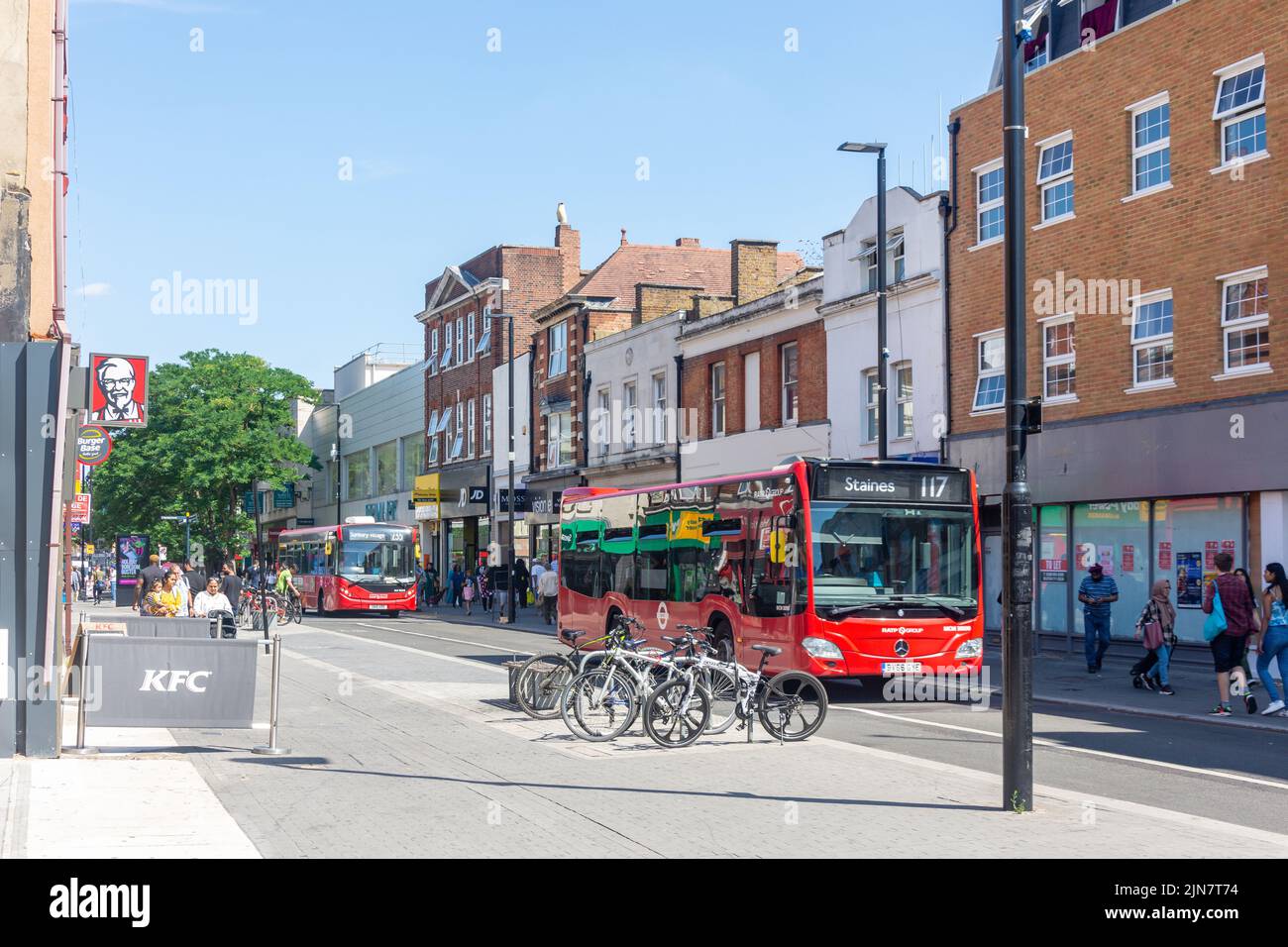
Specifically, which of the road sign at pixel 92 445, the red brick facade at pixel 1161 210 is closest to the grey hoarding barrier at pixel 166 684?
the road sign at pixel 92 445

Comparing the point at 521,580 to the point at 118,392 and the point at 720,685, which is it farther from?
the point at 720,685

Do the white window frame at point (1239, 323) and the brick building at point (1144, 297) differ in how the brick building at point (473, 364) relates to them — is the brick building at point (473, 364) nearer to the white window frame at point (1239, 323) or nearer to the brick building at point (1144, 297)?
the brick building at point (1144, 297)

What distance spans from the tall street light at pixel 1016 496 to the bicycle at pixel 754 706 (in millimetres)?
4103

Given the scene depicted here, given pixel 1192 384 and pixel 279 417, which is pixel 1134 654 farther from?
pixel 279 417

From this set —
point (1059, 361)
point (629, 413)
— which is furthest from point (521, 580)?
point (1059, 361)

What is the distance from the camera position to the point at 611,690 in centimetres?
1423

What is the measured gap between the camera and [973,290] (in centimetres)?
2927

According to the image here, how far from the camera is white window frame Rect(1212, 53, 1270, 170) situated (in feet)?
72.7

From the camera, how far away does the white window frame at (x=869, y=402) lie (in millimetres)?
32844

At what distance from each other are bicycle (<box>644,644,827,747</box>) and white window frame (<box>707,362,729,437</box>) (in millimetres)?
26352

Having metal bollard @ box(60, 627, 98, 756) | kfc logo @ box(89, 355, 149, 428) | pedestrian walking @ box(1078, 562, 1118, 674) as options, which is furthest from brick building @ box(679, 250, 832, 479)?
metal bollard @ box(60, 627, 98, 756)

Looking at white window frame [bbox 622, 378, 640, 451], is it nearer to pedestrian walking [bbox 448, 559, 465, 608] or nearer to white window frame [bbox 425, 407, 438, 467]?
pedestrian walking [bbox 448, 559, 465, 608]

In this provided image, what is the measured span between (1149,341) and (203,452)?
55.3m

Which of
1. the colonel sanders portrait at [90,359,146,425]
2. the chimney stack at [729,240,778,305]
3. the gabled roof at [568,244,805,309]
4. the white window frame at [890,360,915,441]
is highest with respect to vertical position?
the gabled roof at [568,244,805,309]
